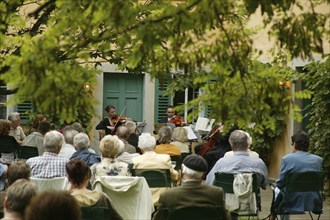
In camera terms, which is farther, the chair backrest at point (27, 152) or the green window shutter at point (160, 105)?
the green window shutter at point (160, 105)

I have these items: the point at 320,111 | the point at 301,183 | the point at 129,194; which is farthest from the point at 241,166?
the point at 320,111

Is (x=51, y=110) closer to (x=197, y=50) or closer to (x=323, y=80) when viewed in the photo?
(x=197, y=50)

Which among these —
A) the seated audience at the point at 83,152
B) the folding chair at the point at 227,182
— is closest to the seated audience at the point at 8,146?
the seated audience at the point at 83,152

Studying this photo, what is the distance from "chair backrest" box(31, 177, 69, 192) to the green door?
1388cm

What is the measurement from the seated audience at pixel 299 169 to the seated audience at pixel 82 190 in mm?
3780

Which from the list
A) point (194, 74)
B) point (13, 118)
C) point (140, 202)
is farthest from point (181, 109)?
point (13, 118)

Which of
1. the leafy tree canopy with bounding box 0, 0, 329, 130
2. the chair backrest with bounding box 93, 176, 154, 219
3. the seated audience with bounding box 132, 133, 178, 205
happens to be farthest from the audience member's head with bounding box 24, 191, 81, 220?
the seated audience with bounding box 132, 133, 178, 205

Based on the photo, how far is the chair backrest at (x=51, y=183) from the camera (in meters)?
9.88

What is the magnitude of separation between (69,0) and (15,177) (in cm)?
213

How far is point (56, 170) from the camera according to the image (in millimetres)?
10672

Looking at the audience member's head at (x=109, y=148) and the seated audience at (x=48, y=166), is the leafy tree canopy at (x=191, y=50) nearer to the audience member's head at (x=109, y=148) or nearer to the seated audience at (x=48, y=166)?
the seated audience at (x=48, y=166)

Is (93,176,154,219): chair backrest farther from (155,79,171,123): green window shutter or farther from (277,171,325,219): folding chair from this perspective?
(155,79,171,123): green window shutter

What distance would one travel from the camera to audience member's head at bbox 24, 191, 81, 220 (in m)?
5.12

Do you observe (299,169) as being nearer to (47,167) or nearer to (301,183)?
(301,183)
